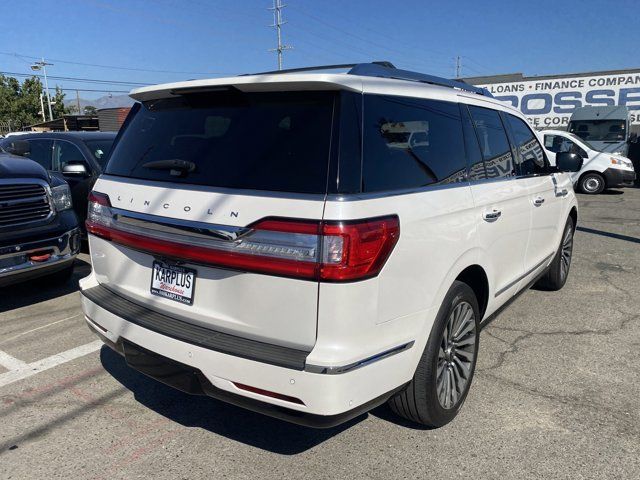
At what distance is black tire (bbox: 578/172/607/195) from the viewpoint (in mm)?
15017

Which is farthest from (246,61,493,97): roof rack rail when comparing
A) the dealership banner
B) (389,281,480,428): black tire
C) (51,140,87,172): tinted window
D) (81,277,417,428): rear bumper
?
the dealership banner

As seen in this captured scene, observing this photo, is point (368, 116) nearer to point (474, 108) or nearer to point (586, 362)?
point (474, 108)

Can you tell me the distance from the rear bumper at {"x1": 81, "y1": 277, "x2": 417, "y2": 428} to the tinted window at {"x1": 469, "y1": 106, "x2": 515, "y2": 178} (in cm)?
165

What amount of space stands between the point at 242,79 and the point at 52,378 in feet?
8.47

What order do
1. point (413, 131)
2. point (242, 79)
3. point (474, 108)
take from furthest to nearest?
point (474, 108) → point (413, 131) → point (242, 79)

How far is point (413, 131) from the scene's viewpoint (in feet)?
8.92

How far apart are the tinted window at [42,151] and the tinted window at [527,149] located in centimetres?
649

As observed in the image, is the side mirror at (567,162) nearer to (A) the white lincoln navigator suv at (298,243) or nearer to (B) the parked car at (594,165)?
(A) the white lincoln navigator suv at (298,243)

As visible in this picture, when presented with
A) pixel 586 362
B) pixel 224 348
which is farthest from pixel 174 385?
pixel 586 362

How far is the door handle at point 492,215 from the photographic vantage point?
3.18 meters

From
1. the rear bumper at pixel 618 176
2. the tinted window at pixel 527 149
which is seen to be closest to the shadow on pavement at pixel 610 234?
the tinted window at pixel 527 149

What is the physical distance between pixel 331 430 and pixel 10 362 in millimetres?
2565

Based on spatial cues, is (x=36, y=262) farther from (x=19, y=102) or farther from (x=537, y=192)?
(x=19, y=102)

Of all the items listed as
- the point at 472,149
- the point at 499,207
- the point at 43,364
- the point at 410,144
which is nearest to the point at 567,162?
the point at 499,207
